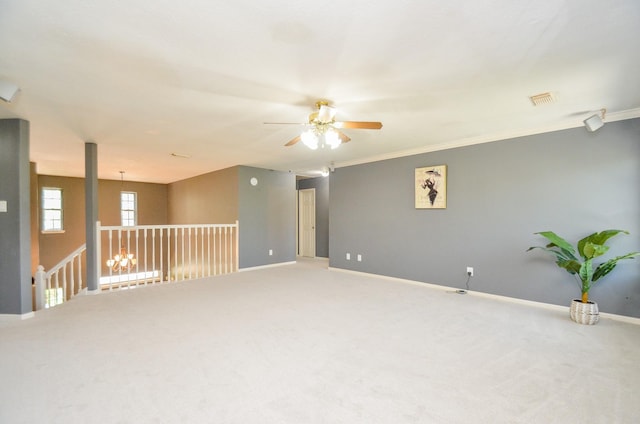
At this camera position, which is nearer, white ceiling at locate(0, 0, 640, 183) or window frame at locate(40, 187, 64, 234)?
white ceiling at locate(0, 0, 640, 183)

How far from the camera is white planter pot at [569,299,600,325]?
3.04 m

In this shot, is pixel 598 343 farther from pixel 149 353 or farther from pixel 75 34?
pixel 75 34

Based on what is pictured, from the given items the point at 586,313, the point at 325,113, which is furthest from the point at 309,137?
the point at 586,313

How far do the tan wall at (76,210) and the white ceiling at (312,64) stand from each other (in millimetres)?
5317

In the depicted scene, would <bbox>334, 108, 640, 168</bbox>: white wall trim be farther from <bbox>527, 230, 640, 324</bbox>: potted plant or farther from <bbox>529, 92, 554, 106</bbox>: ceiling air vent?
<bbox>527, 230, 640, 324</bbox>: potted plant

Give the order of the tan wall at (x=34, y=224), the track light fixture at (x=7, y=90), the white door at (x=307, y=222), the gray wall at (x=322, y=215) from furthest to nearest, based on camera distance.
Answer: the white door at (x=307, y=222) → the gray wall at (x=322, y=215) → the tan wall at (x=34, y=224) → the track light fixture at (x=7, y=90)

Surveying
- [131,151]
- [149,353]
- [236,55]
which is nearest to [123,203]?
[131,151]

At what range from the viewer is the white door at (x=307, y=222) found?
8.26 meters

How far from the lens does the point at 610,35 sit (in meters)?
1.84

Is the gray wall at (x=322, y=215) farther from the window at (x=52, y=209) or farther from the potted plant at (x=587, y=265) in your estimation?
the window at (x=52, y=209)

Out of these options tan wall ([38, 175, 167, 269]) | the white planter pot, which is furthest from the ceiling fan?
tan wall ([38, 175, 167, 269])

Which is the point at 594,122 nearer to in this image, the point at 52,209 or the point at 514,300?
the point at 514,300

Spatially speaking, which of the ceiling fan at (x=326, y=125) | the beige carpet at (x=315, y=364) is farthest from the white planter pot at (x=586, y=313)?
the ceiling fan at (x=326, y=125)

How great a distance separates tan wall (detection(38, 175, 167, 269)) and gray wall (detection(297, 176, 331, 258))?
19.1 ft
